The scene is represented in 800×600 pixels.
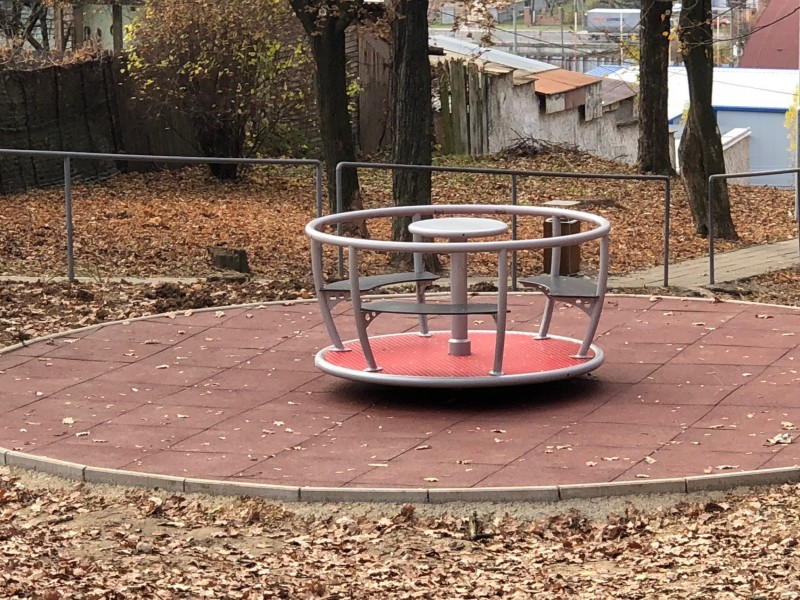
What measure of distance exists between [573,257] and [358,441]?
676cm

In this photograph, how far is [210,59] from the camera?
2186 cm

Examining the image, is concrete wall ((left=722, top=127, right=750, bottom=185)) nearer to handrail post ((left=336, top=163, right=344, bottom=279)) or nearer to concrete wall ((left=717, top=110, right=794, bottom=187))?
concrete wall ((left=717, top=110, right=794, bottom=187))

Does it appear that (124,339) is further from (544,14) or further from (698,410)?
(544,14)

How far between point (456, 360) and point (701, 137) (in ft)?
32.8

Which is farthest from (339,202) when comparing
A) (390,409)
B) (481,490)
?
(481,490)

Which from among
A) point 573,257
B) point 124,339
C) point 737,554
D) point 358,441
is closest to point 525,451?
point 358,441

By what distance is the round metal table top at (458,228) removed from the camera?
8617 mm

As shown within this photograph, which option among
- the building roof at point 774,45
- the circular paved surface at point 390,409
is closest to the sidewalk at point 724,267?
the circular paved surface at point 390,409

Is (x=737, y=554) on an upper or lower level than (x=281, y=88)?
lower

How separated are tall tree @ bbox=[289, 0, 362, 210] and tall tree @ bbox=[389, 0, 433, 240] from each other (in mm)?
1849

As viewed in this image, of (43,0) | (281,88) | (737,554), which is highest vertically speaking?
(43,0)

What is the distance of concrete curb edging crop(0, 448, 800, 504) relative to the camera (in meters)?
6.59

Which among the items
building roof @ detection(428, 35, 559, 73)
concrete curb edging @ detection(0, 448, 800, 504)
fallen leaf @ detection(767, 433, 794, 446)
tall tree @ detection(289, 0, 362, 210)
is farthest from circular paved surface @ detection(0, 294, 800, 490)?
building roof @ detection(428, 35, 559, 73)

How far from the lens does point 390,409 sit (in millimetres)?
8312
